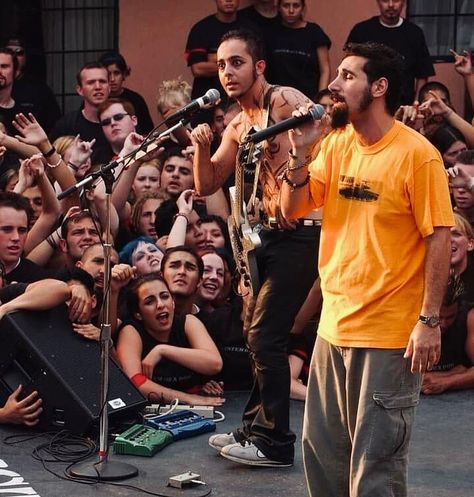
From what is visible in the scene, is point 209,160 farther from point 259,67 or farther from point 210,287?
point 210,287

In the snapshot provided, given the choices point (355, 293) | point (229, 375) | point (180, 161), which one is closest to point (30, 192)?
point (180, 161)

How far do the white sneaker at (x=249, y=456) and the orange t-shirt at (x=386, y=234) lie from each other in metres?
1.69

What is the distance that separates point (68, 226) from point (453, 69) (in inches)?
187

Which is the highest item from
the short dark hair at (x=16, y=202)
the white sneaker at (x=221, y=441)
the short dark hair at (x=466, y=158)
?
the short dark hair at (x=466, y=158)

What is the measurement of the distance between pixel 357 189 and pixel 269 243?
58.0 inches

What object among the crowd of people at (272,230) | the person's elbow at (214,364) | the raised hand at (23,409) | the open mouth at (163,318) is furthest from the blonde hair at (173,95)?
the raised hand at (23,409)

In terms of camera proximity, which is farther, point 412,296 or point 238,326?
point 238,326

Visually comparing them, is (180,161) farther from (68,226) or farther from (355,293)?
(355,293)

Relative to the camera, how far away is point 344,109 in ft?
13.9

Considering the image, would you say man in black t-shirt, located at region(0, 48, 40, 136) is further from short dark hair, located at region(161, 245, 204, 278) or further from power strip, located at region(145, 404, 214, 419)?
power strip, located at region(145, 404, 214, 419)

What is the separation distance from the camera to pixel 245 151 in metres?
5.12

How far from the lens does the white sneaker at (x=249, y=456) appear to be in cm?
582

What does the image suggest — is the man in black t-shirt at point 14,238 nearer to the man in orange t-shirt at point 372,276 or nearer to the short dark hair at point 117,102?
the short dark hair at point 117,102

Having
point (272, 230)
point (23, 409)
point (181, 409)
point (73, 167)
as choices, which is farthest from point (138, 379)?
point (73, 167)
